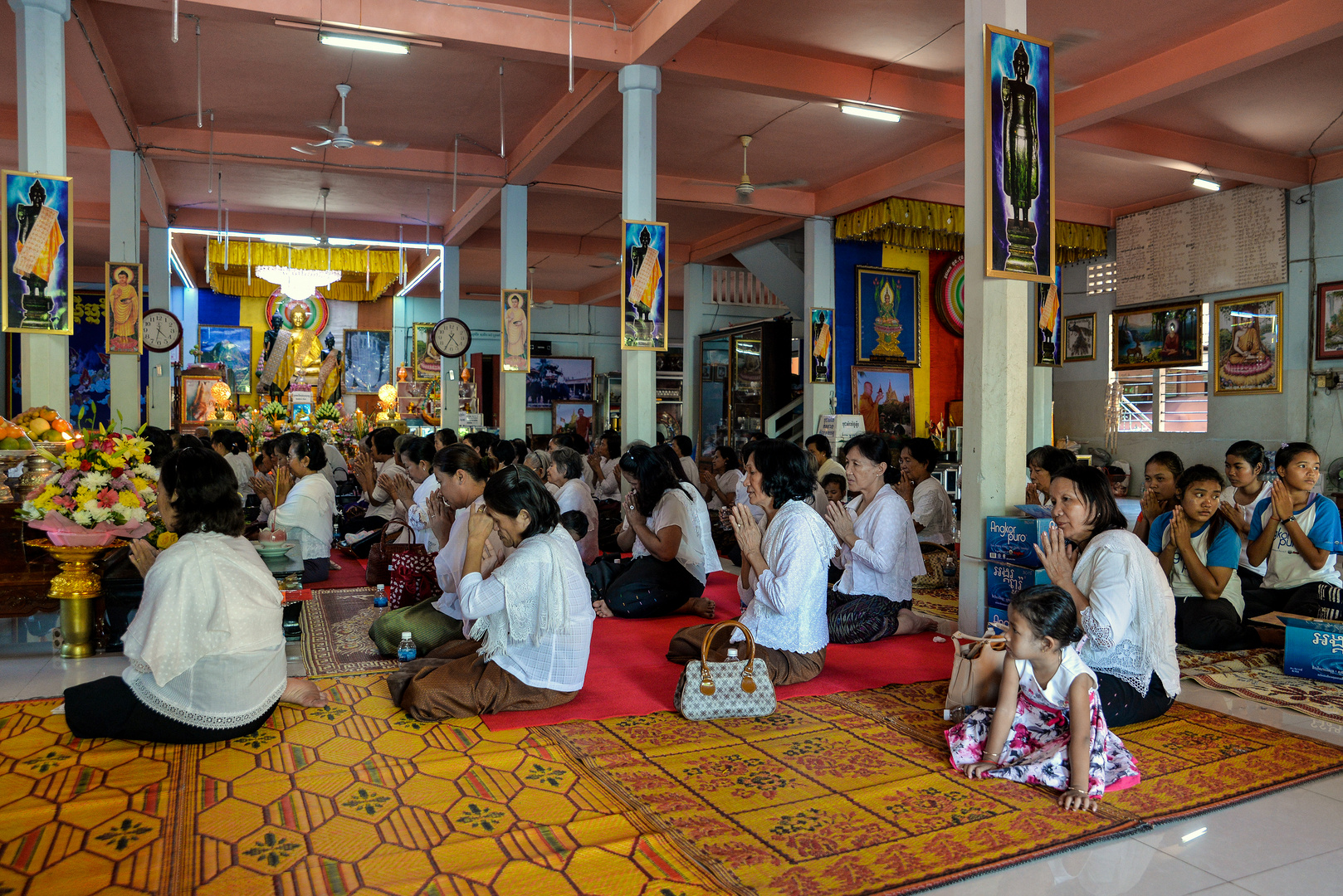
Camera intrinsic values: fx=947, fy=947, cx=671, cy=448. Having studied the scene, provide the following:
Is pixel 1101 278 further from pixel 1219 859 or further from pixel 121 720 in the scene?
pixel 121 720

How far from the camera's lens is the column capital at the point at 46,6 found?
6.25 metres

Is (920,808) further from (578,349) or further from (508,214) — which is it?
(578,349)

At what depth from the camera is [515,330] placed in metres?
10.6

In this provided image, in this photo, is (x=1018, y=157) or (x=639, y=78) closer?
(x=1018, y=157)

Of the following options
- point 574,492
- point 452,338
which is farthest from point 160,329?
point 574,492

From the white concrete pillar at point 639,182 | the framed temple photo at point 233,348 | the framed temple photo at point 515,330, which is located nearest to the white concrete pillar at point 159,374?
the framed temple photo at point 515,330

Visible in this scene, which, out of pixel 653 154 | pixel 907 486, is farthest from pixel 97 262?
pixel 907 486

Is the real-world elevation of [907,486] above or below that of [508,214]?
below

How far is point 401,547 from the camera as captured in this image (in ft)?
19.1

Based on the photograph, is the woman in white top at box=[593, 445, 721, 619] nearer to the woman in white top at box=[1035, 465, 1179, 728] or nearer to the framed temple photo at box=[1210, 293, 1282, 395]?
the woman in white top at box=[1035, 465, 1179, 728]

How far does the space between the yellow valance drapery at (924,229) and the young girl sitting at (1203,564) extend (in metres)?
7.51

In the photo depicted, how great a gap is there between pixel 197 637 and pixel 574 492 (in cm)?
304

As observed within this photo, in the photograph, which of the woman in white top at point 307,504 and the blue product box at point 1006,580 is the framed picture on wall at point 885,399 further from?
the blue product box at point 1006,580

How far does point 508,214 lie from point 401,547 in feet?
20.1
